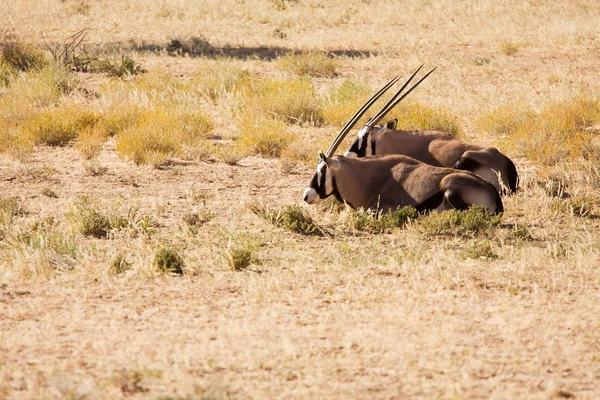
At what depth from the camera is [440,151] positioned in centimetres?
961

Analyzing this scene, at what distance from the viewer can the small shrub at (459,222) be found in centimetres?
801

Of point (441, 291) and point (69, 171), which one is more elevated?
point (441, 291)

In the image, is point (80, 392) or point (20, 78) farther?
point (20, 78)

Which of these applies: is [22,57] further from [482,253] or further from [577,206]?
[482,253]

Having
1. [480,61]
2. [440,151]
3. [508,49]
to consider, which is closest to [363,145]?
[440,151]

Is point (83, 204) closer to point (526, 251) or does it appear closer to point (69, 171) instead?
point (69, 171)

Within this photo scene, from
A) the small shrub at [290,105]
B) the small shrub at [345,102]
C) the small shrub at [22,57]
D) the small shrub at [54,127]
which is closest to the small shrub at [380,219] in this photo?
the small shrub at [345,102]

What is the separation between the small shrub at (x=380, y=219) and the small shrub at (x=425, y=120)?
4.42 m

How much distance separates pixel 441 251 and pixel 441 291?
1149 millimetres

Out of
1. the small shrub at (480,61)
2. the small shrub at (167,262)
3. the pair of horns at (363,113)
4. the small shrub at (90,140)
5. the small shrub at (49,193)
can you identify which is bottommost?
the small shrub at (49,193)

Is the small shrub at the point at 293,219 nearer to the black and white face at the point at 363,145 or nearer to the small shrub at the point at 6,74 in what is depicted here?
the black and white face at the point at 363,145

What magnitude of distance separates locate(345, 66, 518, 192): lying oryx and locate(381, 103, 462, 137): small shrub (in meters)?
2.75

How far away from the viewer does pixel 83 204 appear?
877 cm

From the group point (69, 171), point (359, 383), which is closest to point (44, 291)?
point (359, 383)
